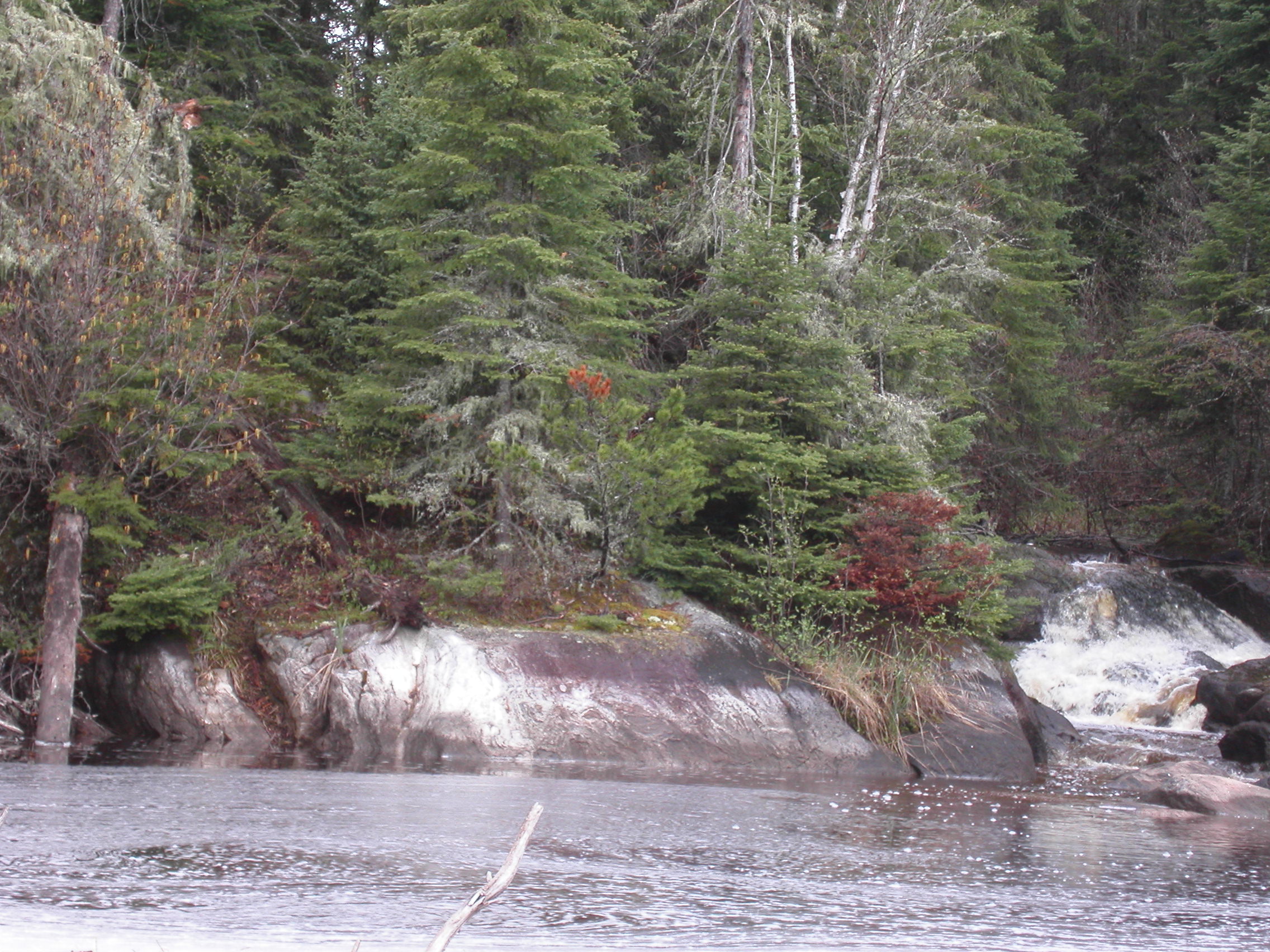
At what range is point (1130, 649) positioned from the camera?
18.0 m

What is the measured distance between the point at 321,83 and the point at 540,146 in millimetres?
12354

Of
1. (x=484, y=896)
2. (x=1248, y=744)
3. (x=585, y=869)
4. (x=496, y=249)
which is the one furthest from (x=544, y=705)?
(x=484, y=896)

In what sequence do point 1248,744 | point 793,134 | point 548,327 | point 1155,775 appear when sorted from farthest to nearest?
point 793,134
point 548,327
point 1248,744
point 1155,775

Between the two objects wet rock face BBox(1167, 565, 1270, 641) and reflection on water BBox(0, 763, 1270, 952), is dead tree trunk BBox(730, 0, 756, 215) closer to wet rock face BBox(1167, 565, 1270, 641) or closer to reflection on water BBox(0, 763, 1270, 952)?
wet rock face BBox(1167, 565, 1270, 641)

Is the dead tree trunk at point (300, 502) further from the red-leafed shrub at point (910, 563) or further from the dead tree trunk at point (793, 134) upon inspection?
the dead tree trunk at point (793, 134)

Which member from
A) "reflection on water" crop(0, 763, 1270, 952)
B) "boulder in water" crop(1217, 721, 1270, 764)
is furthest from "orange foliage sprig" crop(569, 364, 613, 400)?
"boulder in water" crop(1217, 721, 1270, 764)

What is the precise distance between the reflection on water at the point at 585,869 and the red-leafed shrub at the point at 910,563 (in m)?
4.90

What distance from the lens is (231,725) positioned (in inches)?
444

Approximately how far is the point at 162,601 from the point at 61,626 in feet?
2.94

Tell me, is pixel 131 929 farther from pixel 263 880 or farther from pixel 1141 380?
pixel 1141 380


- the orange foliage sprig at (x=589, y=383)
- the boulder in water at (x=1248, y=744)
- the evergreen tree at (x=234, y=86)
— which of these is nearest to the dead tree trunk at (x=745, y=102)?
the orange foliage sprig at (x=589, y=383)

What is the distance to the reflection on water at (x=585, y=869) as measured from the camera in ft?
14.5

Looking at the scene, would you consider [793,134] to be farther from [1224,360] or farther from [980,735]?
[980,735]

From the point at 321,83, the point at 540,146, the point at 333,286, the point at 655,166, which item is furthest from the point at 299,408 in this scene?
the point at 321,83
